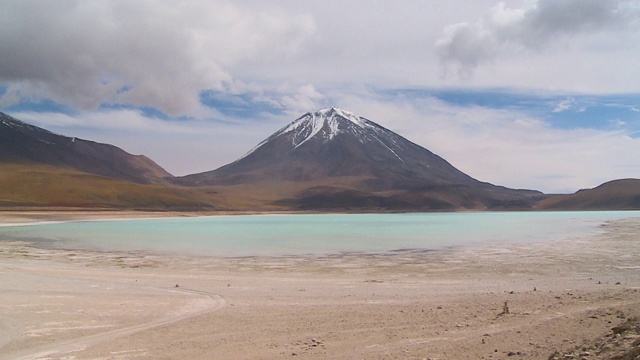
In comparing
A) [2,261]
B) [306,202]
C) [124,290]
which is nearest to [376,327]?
[124,290]

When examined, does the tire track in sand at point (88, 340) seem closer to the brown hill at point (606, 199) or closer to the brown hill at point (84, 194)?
the brown hill at point (84, 194)

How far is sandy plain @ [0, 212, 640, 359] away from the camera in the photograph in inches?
307

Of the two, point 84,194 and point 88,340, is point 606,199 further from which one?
point 88,340

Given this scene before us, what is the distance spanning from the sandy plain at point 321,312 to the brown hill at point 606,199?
14479 cm

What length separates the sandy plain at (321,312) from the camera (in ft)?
25.6

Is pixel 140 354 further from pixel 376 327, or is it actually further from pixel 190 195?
pixel 190 195

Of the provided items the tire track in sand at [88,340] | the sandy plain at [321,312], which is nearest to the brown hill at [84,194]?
the sandy plain at [321,312]

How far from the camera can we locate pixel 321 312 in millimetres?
10461

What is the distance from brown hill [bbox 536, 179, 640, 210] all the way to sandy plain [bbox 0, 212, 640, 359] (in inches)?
5701

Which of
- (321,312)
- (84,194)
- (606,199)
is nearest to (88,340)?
(321,312)

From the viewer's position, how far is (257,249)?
2814 centimetres

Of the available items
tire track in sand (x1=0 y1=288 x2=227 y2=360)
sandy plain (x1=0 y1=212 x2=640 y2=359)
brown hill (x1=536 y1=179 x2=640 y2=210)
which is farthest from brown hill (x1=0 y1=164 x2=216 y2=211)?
brown hill (x1=536 y1=179 x2=640 y2=210)

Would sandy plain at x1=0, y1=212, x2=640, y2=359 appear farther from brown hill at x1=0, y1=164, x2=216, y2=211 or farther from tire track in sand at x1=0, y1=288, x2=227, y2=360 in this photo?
brown hill at x1=0, y1=164, x2=216, y2=211

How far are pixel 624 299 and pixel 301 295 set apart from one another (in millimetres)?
7090
